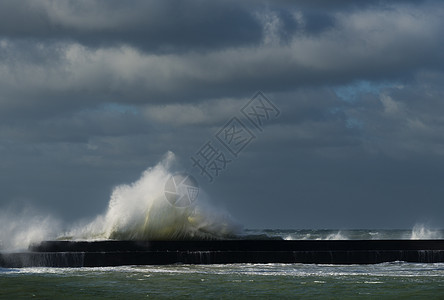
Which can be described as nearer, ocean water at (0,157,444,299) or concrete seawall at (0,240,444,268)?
ocean water at (0,157,444,299)

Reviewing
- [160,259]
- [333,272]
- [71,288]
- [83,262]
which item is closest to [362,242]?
[333,272]

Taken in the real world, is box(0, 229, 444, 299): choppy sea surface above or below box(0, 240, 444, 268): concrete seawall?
below

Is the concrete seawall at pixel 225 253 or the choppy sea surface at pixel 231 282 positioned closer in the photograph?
the choppy sea surface at pixel 231 282

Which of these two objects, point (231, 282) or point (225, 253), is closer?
point (231, 282)

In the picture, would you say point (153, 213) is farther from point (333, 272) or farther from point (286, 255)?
point (333, 272)

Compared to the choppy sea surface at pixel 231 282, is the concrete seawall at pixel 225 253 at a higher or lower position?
higher

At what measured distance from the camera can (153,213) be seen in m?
31.4

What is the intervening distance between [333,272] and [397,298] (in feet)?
17.4

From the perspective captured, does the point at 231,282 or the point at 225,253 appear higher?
the point at 225,253

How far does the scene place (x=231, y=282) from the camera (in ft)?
60.4

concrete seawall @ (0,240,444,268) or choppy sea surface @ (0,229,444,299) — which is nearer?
choppy sea surface @ (0,229,444,299)

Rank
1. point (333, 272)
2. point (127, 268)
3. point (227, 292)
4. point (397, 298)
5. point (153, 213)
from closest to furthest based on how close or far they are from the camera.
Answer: point (397, 298), point (227, 292), point (333, 272), point (127, 268), point (153, 213)

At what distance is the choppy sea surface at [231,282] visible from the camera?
53.3ft

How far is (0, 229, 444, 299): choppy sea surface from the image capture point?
1623cm
